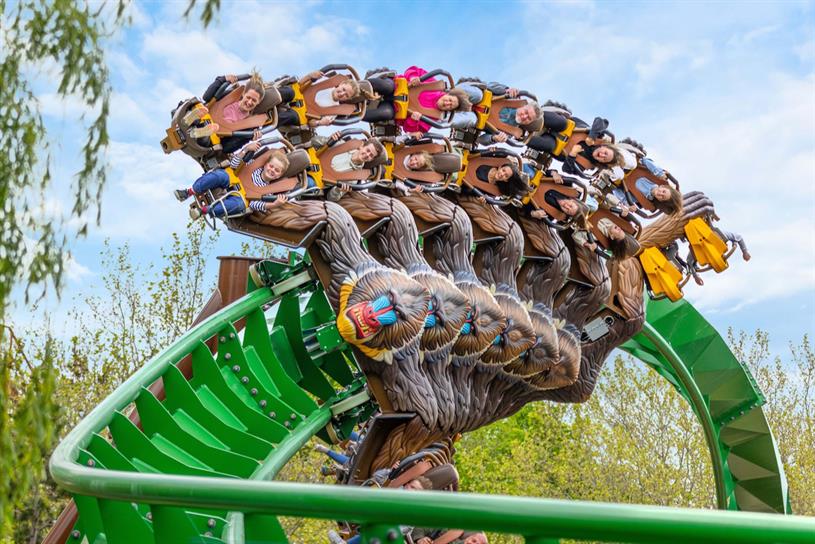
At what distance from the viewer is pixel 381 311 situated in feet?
19.9

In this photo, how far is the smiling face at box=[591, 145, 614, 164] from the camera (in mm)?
7754

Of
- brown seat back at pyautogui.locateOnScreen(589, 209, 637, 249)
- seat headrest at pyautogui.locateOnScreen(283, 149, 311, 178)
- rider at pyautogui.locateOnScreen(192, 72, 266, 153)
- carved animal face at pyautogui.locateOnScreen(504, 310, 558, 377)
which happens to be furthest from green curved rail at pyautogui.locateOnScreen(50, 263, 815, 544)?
brown seat back at pyautogui.locateOnScreen(589, 209, 637, 249)

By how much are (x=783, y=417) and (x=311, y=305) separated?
1037cm

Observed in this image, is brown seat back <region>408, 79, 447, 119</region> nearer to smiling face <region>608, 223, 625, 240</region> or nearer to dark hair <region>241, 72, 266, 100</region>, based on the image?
dark hair <region>241, 72, 266, 100</region>

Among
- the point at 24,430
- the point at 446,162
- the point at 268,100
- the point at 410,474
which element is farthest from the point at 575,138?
the point at 24,430

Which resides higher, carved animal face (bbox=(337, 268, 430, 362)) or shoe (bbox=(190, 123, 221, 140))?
shoe (bbox=(190, 123, 221, 140))

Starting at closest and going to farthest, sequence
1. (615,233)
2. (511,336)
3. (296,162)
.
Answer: (296,162)
(511,336)
(615,233)

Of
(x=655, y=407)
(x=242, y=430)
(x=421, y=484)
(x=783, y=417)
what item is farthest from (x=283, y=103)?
(x=783, y=417)

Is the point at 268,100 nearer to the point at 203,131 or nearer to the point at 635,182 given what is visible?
the point at 203,131

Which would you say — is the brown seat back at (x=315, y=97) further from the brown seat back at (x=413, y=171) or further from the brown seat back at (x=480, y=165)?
the brown seat back at (x=480, y=165)

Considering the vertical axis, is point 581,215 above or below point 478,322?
above

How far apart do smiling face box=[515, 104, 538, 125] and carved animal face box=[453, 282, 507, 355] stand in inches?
50.2

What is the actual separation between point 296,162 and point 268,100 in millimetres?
415

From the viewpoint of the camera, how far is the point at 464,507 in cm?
184
